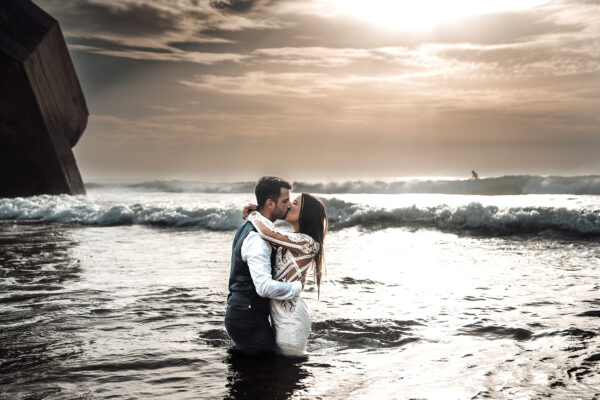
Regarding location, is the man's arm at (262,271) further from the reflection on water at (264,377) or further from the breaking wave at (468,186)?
the breaking wave at (468,186)

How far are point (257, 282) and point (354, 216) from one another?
12.3 meters

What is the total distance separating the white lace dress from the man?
0.22 ft


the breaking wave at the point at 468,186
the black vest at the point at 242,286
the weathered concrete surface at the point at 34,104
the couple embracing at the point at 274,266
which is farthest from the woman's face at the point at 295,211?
the breaking wave at the point at 468,186

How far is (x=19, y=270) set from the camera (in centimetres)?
811

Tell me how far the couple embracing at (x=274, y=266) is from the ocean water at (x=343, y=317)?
0.73 ft

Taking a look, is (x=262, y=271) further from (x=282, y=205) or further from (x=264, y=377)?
(x=264, y=377)

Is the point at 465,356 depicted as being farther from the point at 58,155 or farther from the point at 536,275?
the point at 58,155

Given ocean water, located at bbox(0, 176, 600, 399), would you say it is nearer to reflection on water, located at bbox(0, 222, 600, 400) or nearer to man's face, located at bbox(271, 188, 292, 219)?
reflection on water, located at bbox(0, 222, 600, 400)

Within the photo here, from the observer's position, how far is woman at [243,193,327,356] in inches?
157

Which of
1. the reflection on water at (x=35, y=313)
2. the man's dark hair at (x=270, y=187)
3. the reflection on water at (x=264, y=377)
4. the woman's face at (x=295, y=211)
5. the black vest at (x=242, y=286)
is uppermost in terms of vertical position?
the man's dark hair at (x=270, y=187)

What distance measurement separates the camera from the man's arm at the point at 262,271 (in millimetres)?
3758

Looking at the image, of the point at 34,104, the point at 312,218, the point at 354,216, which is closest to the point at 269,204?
the point at 312,218

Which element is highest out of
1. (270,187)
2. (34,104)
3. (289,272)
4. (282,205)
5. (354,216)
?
(34,104)

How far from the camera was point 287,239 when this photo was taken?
390 cm
